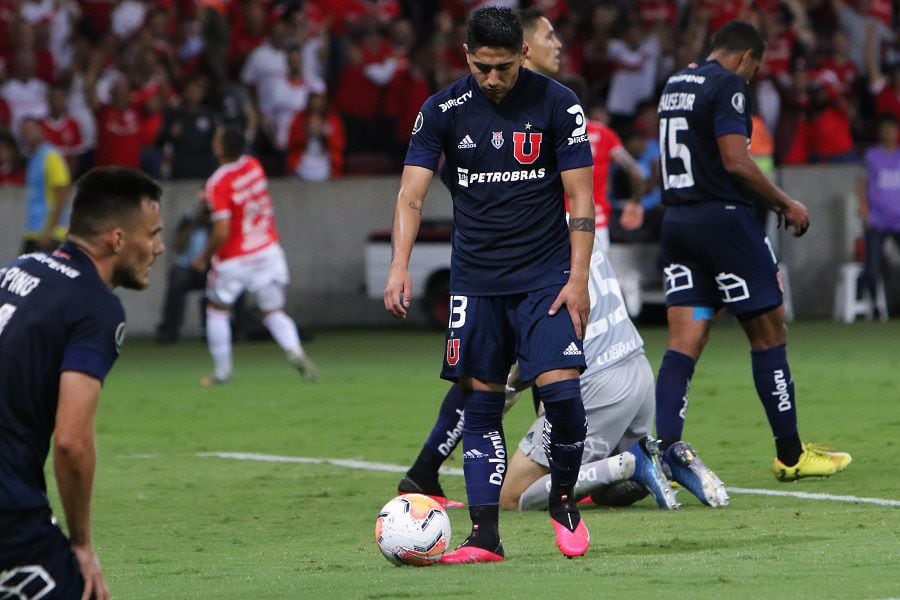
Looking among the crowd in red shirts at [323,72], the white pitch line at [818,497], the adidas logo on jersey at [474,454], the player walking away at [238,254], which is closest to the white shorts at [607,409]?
the white pitch line at [818,497]

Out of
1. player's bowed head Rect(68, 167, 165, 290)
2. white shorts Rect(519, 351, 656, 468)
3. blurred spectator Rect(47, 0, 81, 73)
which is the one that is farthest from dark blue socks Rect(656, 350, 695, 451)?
blurred spectator Rect(47, 0, 81, 73)

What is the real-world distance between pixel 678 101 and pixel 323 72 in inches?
528

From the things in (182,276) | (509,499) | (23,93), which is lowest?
(182,276)

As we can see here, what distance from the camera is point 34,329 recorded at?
→ 15.4 feet

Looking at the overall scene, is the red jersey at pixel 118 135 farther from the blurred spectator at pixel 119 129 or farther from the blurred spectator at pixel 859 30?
the blurred spectator at pixel 859 30

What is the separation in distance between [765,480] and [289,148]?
43.2 ft

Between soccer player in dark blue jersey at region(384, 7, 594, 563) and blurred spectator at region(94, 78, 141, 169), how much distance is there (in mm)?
13731

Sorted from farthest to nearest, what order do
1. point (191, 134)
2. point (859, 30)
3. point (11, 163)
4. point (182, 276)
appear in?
point (859, 30)
point (11, 163)
point (191, 134)
point (182, 276)

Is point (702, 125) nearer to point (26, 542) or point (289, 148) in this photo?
point (26, 542)

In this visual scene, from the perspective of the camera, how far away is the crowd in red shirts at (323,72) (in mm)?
20797

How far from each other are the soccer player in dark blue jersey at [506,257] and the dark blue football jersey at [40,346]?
7.16ft

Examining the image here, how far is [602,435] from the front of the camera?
849cm

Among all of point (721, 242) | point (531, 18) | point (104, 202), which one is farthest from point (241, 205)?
point (104, 202)

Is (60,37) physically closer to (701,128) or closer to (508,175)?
(701,128)
